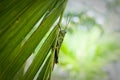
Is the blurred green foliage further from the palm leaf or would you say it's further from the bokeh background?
the palm leaf

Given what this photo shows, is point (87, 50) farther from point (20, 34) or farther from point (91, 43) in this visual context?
point (20, 34)

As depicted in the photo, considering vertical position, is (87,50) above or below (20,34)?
above

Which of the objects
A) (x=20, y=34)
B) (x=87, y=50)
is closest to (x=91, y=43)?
(x=87, y=50)

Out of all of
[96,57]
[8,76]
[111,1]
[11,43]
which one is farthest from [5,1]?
[96,57]

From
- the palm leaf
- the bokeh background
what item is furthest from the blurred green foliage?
the palm leaf

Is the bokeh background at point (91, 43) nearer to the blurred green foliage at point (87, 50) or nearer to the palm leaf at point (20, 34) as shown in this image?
the blurred green foliage at point (87, 50)
